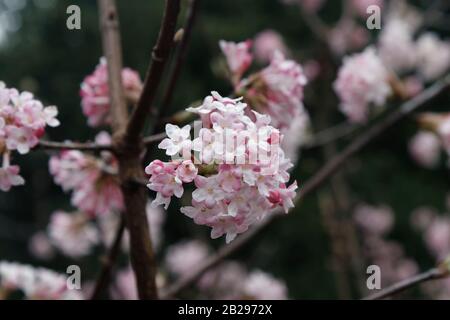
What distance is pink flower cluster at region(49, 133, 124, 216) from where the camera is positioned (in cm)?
94

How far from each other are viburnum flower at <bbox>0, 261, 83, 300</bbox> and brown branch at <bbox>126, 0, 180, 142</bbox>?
37 centimetres

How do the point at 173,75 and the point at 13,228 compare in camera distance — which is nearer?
the point at 173,75

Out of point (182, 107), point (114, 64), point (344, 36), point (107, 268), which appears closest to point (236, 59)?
point (114, 64)

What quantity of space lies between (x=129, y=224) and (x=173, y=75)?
1.03 feet

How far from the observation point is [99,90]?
96 centimetres

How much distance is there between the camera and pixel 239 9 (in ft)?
22.2

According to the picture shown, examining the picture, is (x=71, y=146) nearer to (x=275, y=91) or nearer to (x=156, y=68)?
(x=156, y=68)

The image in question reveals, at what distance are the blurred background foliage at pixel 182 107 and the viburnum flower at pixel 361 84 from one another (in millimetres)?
3124

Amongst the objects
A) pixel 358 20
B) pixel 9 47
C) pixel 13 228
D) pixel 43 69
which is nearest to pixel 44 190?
pixel 13 228

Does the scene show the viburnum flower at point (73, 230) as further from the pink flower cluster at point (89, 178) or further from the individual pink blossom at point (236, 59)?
the individual pink blossom at point (236, 59)

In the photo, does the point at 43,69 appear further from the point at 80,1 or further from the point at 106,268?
the point at 106,268

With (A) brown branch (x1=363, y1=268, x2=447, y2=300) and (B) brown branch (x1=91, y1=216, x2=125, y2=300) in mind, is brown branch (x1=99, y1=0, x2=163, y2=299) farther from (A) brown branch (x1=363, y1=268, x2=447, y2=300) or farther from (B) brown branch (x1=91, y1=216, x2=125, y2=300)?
(A) brown branch (x1=363, y1=268, x2=447, y2=300)

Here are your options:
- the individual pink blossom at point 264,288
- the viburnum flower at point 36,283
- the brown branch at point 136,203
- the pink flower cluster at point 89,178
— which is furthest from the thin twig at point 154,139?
the individual pink blossom at point 264,288

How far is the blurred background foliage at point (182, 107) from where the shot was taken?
5145 millimetres
